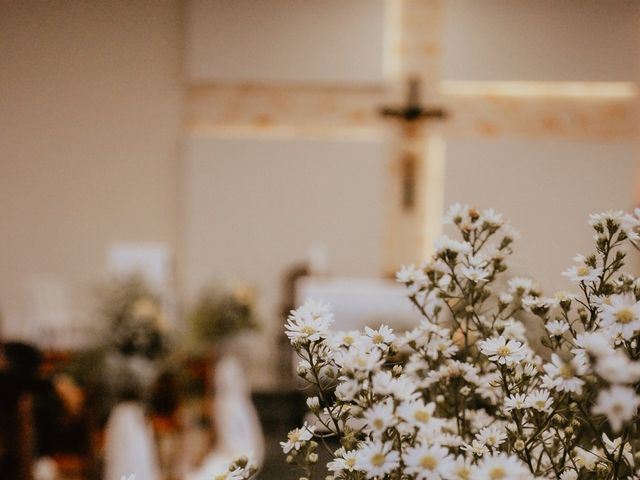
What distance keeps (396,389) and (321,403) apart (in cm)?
20

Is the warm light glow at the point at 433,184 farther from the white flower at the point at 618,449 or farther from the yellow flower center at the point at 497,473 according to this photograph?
the yellow flower center at the point at 497,473

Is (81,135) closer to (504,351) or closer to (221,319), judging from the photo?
(221,319)

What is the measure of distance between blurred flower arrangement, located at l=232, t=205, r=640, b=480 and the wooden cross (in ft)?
21.6

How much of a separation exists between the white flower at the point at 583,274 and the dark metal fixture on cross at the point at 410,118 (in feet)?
21.7

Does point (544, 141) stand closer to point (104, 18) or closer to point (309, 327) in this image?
point (104, 18)

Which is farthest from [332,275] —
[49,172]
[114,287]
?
[114,287]

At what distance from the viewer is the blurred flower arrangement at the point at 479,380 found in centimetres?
57

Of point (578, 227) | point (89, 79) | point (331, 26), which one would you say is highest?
point (331, 26)

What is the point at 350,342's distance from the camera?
0.68 m

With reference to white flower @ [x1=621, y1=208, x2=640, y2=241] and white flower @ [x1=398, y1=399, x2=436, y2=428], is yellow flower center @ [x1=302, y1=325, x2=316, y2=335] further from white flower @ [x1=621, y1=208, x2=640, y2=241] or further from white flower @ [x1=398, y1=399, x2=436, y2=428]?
white flower @ [x1=621, y1=208, x2=640, y2=241]

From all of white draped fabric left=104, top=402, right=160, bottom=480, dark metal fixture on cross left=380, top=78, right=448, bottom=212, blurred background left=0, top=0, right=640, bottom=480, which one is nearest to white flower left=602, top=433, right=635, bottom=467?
white draped fabric left=104, top=402, right=160, bottom=480

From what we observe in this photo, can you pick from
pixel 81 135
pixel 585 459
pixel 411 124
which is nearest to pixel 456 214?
pixel 585 459

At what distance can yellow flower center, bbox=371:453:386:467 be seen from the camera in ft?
1.87

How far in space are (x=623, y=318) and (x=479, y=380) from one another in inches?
9.0
